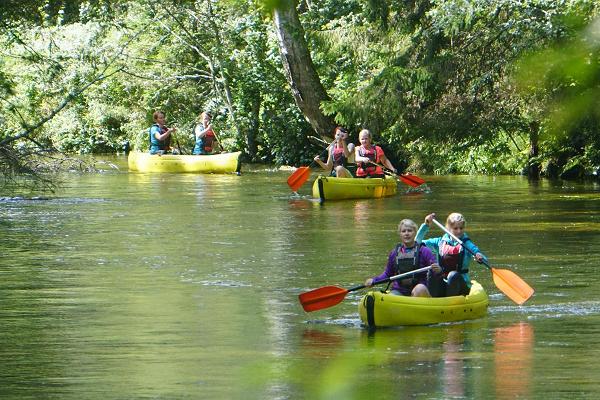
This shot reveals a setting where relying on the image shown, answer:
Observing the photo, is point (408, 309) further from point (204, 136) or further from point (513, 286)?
point (204, 136)

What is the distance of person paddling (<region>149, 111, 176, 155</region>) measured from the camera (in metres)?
32.3

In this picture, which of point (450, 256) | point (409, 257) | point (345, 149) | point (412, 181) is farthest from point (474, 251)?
point (412, 181)

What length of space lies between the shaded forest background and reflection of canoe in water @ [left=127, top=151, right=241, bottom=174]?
2.46 m

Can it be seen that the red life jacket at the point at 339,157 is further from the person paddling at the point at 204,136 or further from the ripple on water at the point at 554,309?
the ripple on water at the point at 554,309

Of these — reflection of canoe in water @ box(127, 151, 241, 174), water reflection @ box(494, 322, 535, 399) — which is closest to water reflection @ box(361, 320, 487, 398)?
water reflection @ box(494, 322, 535, 399)

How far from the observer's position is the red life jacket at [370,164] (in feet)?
78.9

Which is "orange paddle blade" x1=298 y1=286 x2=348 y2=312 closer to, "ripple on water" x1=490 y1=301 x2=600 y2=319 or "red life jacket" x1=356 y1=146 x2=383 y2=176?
"ripple on water" x1=490 y1=301 x2=600 y2=319

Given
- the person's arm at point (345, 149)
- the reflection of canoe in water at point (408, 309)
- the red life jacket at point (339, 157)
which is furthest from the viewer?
the red life jacket at point (339, 157)

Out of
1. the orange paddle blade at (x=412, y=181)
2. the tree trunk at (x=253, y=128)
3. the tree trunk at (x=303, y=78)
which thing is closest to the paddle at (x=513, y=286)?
the orange paddle blade at (x=412, y=181)

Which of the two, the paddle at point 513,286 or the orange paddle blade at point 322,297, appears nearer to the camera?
the orange paddle blade at point 322,297

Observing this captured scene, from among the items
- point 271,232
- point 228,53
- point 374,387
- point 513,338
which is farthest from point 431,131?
point 374,387

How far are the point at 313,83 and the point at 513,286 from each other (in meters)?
21.9

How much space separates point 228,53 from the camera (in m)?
37.0

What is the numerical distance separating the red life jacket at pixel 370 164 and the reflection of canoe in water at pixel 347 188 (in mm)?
218
